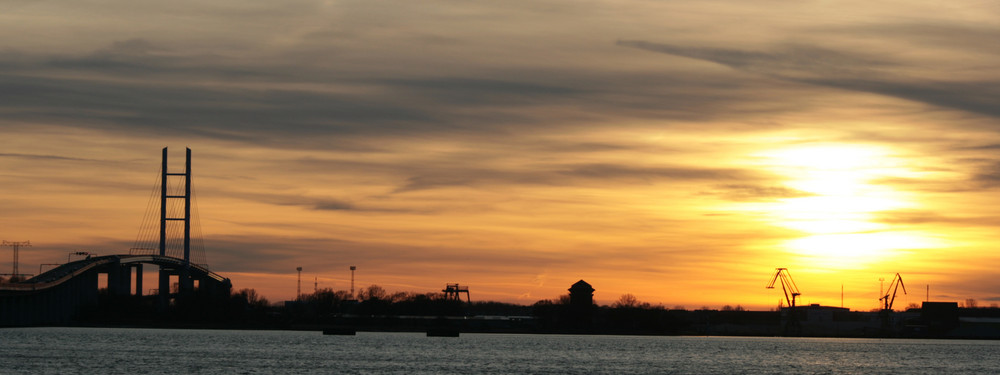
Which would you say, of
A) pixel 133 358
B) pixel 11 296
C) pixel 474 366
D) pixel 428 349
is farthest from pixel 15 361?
pixel 11 296

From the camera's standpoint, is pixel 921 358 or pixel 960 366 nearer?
pixel 960 366

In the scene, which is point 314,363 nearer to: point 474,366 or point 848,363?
point 474,366

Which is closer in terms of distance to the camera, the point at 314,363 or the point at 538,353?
the point at 314,363

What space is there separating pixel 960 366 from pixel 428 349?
2669 inches

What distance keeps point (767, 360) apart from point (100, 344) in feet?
273

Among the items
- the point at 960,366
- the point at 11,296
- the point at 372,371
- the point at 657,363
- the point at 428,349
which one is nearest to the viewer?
the point at 372,371

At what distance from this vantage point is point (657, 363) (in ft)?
474

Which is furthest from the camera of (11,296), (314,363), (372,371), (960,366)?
(11,296)

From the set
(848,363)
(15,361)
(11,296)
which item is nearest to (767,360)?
(848,363)

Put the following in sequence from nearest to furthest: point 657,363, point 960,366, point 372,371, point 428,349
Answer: point 372,371
point 657,363
point 960,366
point 428,349

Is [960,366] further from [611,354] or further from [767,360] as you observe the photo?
[611,354]

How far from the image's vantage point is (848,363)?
527 ft

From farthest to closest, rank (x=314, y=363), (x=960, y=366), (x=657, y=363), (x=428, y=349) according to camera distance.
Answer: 1. (x=428, y=349)
2. (x=960, y=366)
3. (x=657, y=363)
4. (x=314, y=363)

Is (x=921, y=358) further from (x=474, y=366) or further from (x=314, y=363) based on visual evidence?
(x=314, y=363)
